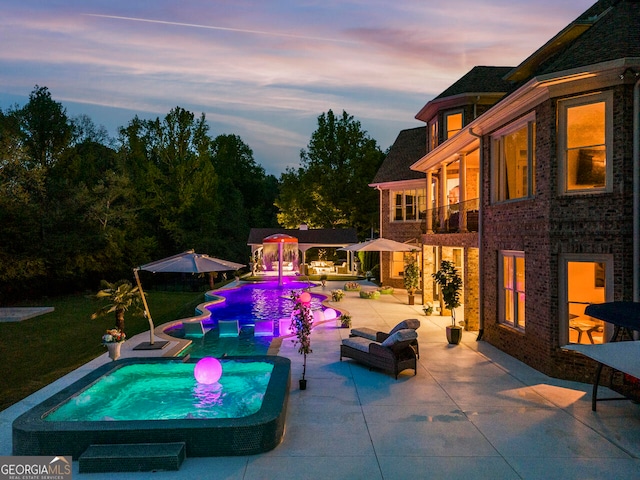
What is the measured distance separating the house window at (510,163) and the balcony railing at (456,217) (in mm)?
2143

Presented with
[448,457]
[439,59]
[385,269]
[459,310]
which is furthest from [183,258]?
[439,59]

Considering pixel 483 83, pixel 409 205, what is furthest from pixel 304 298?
pixel 409 205

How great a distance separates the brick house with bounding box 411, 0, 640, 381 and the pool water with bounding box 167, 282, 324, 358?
5.84m

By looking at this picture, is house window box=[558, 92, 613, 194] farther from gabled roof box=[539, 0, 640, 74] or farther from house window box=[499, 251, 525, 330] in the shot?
house window box=[499, 251, 525, 330]

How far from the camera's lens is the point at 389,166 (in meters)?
27.7

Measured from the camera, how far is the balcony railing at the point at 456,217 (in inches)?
593

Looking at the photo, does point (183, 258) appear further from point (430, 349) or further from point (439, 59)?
point (439, 59)

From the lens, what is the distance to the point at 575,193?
9.57m

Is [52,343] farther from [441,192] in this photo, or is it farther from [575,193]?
[441,192]

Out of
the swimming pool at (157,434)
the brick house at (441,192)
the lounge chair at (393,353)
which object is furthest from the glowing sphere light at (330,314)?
the swimming pool at (157,434)

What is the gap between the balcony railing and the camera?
15.1 meters

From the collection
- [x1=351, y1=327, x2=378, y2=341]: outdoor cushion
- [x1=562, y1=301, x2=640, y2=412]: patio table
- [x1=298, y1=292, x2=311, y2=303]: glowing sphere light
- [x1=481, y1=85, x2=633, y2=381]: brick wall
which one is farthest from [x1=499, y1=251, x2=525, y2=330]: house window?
[x1=298, y1=292, x2=311, y2=303]: glowing sphere light

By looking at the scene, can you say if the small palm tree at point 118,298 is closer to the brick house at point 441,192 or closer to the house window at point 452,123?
the brick house at point 441,192

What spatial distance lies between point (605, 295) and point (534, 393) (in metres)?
2.48
